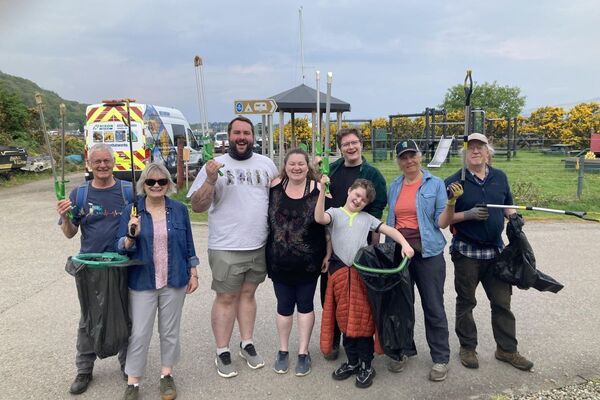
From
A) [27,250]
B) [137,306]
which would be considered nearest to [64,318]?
[137,306]

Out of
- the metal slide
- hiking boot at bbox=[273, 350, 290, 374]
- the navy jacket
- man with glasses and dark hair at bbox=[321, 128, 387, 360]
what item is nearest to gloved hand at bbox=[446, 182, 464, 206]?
the navy jacket

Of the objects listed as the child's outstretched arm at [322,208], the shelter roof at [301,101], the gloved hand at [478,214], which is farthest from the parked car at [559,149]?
the child's outstretched arm at [322,208]

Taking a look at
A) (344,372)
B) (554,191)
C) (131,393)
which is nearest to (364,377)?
(344,372)

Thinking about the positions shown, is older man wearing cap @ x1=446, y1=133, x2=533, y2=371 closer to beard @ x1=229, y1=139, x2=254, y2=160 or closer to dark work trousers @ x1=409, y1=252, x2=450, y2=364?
dark work trousers @ x1=409, y1=252, x2=450, y2=364

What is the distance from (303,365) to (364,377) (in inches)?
18.9

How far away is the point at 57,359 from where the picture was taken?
358 centimetres

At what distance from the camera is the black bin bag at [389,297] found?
9.78ft

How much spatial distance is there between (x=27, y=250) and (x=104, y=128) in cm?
647

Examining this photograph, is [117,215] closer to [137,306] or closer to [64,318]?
[137,306]

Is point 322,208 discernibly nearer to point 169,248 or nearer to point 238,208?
point 238,208

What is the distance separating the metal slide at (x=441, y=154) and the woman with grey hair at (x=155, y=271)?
16.6 m

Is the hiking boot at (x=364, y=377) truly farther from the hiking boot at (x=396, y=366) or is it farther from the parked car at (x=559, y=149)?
→ the parked car at (x=559, y=149)

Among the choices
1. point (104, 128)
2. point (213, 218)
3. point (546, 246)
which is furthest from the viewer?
point (104, 128)

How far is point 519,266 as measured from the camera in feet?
10.7
